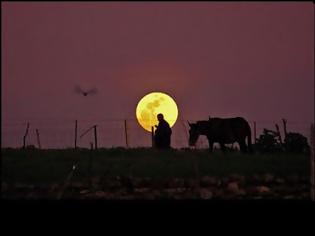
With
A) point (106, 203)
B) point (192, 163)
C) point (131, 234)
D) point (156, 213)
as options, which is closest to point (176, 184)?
point (192, 163)

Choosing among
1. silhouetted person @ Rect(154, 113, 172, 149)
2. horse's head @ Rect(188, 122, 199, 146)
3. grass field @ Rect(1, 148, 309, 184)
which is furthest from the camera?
horse's head @ Rect(188, 122, 199, 146)

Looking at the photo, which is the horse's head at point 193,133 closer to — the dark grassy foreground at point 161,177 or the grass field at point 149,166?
the grass field at point 149,166

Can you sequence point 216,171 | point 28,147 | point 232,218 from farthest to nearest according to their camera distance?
1. point 28,147
2. point 216,171
3. point 232,218

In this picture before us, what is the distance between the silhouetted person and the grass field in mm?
1970

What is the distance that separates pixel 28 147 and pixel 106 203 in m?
10.4

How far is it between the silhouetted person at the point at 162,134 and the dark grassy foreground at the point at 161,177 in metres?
2.80

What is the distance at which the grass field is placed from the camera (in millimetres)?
15688

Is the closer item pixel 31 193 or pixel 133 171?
pixel 31 193

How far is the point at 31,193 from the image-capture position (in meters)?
14.5

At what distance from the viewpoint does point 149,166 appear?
16.0m

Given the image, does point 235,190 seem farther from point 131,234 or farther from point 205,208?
point 131,234

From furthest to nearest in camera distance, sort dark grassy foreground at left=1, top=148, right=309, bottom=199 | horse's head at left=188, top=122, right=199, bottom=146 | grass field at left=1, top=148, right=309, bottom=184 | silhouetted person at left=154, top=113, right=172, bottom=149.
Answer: horse's head at left=188, top=122, right=199, bottom=146 → silhouetted person at left=154, top=113, right=172, bottom=149 → grass field at left=1, top=148, right=309, bottom=184 → dark grassy foreground at left=1, top=148, right=309, bottom=199

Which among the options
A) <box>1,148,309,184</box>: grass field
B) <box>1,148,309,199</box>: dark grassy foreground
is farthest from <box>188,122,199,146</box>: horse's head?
A: <box>1,148,309,199</box>: dark grassy foreground

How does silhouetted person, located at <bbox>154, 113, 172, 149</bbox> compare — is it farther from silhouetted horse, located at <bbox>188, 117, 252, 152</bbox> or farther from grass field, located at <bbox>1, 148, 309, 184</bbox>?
silhouetted horse, located at <bbox>188, 117, 252, 152</bbox>
